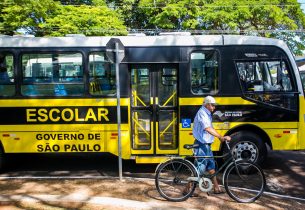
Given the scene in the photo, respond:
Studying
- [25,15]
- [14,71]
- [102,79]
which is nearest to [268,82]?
[102,79]

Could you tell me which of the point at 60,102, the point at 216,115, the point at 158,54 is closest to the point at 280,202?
the point at 216,115

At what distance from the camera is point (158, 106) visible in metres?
8.84

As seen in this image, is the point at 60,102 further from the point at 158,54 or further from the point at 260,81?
the point at 260,81

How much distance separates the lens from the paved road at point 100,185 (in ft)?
21.8

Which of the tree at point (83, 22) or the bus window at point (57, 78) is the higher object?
the tree at point (83, 22)

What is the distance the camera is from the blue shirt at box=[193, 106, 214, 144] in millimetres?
6741

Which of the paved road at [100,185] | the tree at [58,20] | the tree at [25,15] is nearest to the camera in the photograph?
the paved road at [100,185]

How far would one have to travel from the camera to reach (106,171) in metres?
9.14

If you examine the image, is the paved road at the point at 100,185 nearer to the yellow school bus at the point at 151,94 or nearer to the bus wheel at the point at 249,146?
the bus wheel at the point at 249,146

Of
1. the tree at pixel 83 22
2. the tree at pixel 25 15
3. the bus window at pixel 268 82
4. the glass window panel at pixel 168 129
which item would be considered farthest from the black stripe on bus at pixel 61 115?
the tree at pixel 83 22

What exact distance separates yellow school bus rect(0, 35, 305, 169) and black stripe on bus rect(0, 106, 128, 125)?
0.07 feet

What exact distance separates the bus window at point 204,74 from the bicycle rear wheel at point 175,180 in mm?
2372

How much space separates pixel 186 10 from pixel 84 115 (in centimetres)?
1875

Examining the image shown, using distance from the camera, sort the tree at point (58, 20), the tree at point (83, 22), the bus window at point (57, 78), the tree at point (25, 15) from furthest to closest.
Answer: the tree at point (83, 22) < the tree at point (58, 20) < the tree at point (25, 15) < the bus window at point (57, 78)
